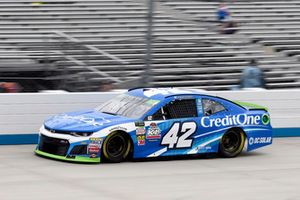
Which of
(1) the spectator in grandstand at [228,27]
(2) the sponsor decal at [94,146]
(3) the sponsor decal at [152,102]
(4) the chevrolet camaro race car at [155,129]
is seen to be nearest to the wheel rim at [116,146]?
(4) the chevrolet camaro race car at [155,129]

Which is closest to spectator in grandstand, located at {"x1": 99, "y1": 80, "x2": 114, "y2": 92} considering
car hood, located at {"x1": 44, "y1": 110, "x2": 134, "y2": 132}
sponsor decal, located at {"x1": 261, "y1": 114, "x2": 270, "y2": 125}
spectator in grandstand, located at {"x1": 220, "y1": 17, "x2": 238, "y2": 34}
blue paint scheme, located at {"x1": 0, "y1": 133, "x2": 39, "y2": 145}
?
blue paint scheme, located at {"x1": 0, "y1": 133, "x2": 39, "y2": 145}

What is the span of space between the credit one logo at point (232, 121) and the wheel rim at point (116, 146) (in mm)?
1650

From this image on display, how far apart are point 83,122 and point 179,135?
1743 millimetres

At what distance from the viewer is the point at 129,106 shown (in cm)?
1286

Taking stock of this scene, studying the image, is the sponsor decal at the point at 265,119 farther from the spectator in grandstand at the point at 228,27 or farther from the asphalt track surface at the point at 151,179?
the spectator in grandstand at the point at 228,27

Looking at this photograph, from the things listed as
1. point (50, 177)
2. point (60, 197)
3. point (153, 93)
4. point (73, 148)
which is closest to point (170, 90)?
point (153, 93)

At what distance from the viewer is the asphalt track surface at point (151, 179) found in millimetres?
9508

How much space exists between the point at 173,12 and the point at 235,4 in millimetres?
2769

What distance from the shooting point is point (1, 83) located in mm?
15406

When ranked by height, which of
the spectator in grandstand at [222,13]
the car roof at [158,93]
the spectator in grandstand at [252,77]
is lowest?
the car roof at [158,93]

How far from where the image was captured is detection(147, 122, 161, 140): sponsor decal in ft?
40.5

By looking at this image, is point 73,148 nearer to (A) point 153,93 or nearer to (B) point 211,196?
(A) point 153,93

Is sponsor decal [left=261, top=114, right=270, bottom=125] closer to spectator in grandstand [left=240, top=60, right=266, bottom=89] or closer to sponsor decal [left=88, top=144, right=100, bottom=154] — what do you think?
sponsor decal [left=88, top=144, right=100, bottom=154]

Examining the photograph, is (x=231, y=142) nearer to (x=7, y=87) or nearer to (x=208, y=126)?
(x=208, y=126)
